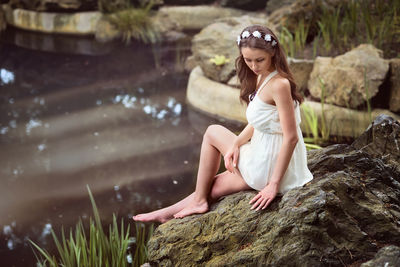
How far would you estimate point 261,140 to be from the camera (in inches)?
78.5

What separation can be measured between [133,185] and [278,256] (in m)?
1.86

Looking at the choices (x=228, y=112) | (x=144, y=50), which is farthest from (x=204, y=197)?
(x=144, y=50)

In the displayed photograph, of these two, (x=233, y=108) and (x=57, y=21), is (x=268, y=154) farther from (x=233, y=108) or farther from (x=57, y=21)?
(x=57, y=21)

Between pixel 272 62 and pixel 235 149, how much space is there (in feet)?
1.25

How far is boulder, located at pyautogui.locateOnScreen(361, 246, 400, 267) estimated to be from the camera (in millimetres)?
1465

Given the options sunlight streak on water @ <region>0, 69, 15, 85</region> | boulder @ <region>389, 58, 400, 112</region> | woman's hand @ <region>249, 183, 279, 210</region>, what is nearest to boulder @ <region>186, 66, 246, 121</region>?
boulder @ <region>389, 58, 400, 112</region>

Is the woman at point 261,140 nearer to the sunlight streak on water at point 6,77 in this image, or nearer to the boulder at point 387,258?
the boulder at point 387,258

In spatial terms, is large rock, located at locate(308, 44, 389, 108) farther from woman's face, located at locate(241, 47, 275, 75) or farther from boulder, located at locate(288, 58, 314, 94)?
woman's face, located at locate(241, 47, 275, 75)

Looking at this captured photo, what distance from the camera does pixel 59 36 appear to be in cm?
735

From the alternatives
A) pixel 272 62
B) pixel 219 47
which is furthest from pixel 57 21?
pixel 272 62

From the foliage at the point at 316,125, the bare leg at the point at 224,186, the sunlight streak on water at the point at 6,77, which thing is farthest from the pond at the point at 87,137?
the bare leg at the point at 224,186

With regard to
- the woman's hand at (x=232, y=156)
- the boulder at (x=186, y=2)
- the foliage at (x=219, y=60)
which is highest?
the boulder at (x=186, y=2)

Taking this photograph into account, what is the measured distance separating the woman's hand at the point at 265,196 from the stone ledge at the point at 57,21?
5986mm

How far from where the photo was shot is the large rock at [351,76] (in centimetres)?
381
